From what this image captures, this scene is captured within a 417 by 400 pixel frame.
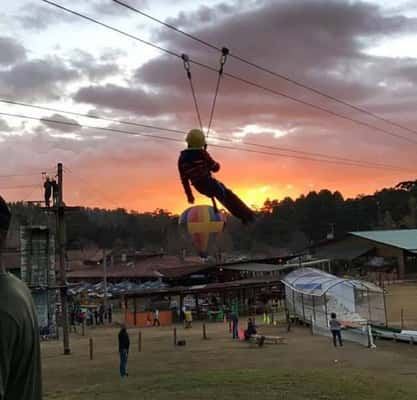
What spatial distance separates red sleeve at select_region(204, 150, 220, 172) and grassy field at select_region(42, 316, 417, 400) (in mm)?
5668

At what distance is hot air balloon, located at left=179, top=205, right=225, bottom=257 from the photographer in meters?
16.3

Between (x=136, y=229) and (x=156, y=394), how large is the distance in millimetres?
105981

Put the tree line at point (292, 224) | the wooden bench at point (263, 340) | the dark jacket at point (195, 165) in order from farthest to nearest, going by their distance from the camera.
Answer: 1. the tree line at point (292, 224)
2. the wooden bench at point (263, 340)
3. the dark jacket at point (195, 165)

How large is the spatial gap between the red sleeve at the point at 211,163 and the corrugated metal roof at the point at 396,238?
59.3 metres

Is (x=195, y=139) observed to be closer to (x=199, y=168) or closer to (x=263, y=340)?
(x=199, y=168)

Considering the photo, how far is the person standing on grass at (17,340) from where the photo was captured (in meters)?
1.88

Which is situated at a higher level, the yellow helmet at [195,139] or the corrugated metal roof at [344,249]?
the corrugated metal roof at [344,249]

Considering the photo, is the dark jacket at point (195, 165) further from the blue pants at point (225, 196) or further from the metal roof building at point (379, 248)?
the metal roof building at point (379, 248)

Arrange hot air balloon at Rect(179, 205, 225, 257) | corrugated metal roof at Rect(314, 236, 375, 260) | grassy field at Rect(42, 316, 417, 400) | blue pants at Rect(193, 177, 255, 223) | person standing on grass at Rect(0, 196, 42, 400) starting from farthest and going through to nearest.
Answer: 1. corrugated metal roof at Rect(314, 236, 375, 260)
2. hot air balloon at Rect(179, 205, 225, 257)
3. grassy field at Rect(42, 316, 417, 400)
4. blue pants at Rect(193, 177, 255, 223)
5. person standing on grass at Rect(0, 196, 42, 400)

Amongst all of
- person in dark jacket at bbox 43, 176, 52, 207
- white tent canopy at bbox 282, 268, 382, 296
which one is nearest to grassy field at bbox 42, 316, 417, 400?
white tent canopy at bbox 282, 268, 382, 296

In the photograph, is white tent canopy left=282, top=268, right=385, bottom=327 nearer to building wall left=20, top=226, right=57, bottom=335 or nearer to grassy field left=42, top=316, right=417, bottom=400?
grassy field left=42, top=316, right=417, bottom=400

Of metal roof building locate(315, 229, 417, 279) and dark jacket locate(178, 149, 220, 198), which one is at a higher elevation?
metal roof building locate(315, 229, 417, 279)

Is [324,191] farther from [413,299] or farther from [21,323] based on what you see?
A: [21,323]

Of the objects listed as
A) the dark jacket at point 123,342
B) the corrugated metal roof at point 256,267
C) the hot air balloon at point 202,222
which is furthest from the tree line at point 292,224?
the hot air balloon at point 202,222
